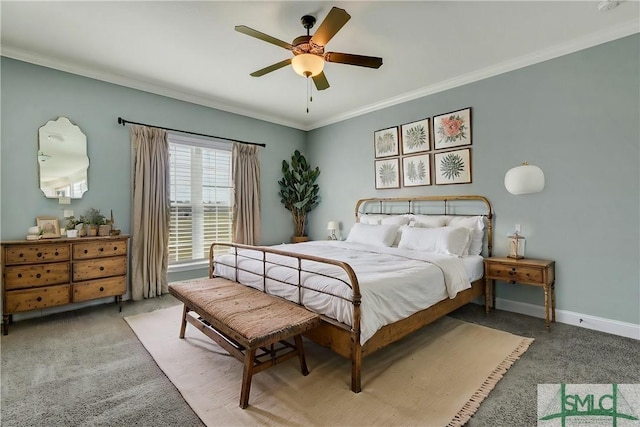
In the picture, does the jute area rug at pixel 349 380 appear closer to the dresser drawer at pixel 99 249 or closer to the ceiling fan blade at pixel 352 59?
the dresser drawer at pixel 99 249

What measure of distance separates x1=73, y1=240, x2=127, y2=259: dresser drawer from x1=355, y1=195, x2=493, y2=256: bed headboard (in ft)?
11.2

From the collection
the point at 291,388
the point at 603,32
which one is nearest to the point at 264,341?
the point at 291,388

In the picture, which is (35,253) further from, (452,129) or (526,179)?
(526,179)

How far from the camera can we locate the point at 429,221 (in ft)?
13.3

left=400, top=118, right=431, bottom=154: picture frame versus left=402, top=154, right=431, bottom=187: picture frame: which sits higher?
left=400, top=118, right=431, bottom=154: picture frame

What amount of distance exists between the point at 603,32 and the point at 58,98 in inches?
230

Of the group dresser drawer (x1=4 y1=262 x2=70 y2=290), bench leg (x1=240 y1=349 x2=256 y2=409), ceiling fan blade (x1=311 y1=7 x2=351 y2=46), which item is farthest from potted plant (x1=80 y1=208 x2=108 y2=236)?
ceiling fan blade (x1=311 y1=7 x2=351 y2=46)

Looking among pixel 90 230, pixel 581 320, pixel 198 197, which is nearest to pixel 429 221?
pixel 581 320

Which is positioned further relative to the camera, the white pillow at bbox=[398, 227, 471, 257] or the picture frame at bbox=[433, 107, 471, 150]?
the picture frame at bbox=[433, 107, 471, 150]

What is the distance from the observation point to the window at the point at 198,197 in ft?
14.6

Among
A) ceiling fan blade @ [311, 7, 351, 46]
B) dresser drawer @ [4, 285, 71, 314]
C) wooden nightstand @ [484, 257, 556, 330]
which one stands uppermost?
ceiling fan blade @ [311, 7, 351, 46]

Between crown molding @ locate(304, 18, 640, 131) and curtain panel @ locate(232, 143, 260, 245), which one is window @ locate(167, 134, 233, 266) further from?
crown molding @ locate(304, 18, 640, 131)

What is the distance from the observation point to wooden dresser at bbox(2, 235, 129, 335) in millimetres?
2904

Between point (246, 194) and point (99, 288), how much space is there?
2433mm
